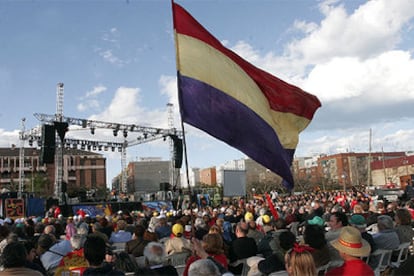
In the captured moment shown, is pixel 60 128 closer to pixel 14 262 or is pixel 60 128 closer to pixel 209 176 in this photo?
pixel 14 262

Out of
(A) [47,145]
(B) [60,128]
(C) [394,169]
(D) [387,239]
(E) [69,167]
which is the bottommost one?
(D) [387,239]

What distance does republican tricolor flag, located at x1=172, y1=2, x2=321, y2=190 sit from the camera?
4.94 metres

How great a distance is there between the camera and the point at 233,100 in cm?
541

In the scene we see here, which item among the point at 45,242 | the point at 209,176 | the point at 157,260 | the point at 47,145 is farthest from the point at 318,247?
the point at 209,176

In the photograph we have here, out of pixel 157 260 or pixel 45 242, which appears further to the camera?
pixel 45 242

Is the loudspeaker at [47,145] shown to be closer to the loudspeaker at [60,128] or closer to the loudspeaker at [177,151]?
the loudspeaker at [60,128]

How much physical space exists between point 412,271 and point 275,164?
3.48 meters

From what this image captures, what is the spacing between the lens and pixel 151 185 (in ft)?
355

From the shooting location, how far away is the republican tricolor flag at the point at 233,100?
4.94 meters

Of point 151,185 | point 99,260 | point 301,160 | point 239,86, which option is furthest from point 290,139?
point 301,160

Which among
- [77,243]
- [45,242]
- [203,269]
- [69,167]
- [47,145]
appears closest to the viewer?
[203,269]

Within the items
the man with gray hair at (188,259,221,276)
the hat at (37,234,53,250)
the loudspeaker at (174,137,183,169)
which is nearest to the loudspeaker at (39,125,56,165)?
the loudspeaker at (174,137,183,169)

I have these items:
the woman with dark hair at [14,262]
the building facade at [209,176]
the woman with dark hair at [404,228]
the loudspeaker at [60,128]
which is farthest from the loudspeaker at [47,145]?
the building facade at [209,176]

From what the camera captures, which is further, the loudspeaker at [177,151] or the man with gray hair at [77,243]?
the loudspeaker at [177,151]
